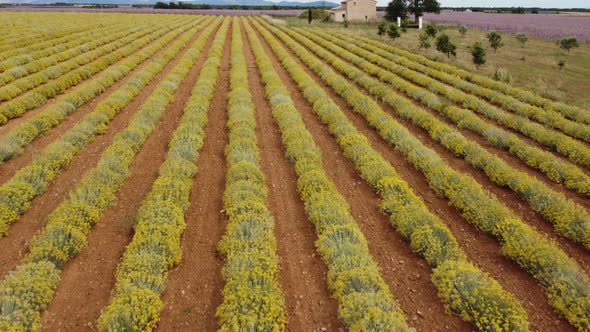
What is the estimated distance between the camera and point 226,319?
5613 mm

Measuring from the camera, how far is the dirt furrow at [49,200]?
7.20 metres

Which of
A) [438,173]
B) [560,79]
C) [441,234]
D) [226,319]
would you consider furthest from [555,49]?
[226,319]

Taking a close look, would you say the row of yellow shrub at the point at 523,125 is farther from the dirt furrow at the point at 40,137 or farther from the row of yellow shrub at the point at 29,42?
the row of yellow shrub at the point at 29,42

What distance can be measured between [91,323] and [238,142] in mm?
6642

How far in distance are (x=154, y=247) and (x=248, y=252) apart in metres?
1.77

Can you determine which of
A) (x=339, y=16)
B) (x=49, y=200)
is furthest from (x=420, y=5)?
(x=49, y=200)

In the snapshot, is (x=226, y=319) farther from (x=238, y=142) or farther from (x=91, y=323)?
(x=238, y=142)

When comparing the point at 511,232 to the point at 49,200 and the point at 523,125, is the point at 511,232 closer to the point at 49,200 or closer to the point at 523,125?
the point at 523,125

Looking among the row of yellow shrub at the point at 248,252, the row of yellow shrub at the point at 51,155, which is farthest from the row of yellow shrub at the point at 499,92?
the row of yellow shrub at the point at 51,155

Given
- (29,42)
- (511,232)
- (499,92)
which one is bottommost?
(511,232)

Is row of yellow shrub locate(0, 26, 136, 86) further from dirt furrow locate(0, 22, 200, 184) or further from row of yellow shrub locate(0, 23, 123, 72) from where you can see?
dirt furrow locate(0, 22, 200, 184)

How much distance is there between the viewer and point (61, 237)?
7.07 m

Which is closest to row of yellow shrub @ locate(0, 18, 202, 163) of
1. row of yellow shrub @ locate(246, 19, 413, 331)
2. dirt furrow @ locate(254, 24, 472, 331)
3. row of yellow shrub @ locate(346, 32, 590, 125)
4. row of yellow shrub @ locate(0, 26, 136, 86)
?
row of yellow shrub @ locate(0, 26, 136, 86)

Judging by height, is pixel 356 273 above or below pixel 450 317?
above
